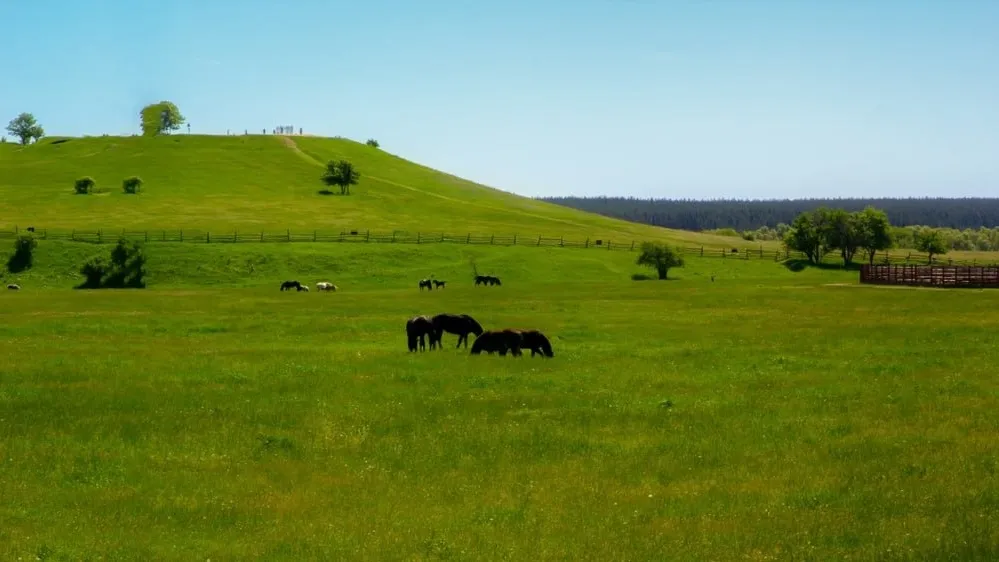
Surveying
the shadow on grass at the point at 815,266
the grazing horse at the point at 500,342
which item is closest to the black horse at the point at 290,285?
the grazing horse at the point at 500,342

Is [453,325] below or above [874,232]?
below

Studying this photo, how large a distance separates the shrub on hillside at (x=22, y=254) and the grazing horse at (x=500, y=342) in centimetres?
7589

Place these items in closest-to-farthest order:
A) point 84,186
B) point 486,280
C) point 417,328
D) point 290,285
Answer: point 417,328 → point 290,285 → point 486,280 → point 84,186

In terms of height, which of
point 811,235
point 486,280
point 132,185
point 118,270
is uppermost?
point 132,185

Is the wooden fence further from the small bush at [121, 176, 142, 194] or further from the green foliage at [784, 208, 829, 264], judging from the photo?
the small bush at [121, 176, 142, 194]

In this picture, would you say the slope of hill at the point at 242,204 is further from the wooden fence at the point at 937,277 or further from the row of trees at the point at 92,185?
the wooden fence at the point at 937,277

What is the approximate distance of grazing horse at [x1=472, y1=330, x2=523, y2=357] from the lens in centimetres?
3092

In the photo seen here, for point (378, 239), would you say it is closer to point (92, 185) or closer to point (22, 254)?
point (22, 254)

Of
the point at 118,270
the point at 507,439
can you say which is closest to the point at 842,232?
the point at 118,270

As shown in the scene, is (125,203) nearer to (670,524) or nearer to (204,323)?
(204,323)

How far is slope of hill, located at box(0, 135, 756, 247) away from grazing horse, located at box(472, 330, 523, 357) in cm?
9435

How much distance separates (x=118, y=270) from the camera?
88875mm

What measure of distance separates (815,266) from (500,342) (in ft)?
286

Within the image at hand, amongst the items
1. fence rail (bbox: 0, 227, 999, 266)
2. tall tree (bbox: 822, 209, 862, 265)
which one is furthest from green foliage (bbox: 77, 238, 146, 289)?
tall tree (bbox: 822, 209, 862, 265)
